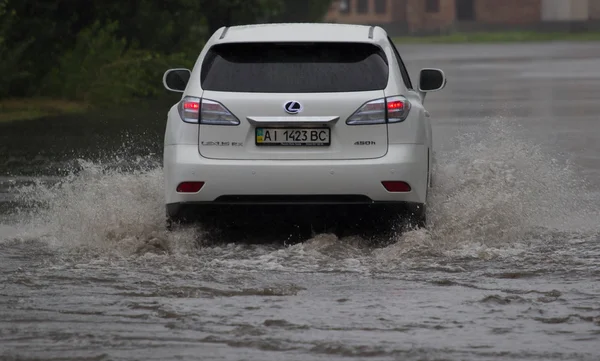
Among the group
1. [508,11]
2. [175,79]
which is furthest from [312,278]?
[508,11]

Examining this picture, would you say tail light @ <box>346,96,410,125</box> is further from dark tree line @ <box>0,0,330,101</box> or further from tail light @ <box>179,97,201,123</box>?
dark tree line @ <box>0,0,330,101</box>

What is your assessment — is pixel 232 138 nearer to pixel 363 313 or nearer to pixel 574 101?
pixel 363 313

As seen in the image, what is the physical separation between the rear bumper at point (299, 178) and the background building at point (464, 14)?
9670cm

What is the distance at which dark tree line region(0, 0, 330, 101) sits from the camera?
27.4m

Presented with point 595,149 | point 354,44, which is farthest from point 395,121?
point 595,149

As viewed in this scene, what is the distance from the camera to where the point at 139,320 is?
24.0 feet

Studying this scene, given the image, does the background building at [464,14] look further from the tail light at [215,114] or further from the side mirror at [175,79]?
the tail light at [215,114]

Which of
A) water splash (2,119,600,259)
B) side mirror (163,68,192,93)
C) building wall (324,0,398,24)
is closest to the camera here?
water splash (2,119,600,259)

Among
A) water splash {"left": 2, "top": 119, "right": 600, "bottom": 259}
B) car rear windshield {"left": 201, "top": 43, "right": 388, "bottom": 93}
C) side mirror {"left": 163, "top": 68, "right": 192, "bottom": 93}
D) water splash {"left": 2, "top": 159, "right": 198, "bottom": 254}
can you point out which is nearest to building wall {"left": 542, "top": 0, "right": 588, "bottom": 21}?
water splash {"left": 2, "top": 119, "right": 600, "bottom": 259}

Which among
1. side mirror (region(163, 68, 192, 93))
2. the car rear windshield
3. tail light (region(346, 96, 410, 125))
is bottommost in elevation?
side mirror (region(163, 68, 192, 93))

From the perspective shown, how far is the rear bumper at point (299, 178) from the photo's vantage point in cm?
953

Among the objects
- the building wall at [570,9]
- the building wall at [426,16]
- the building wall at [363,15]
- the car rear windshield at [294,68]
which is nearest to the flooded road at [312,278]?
the car rear windshield at [294,68]

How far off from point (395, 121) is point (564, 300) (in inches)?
86.7

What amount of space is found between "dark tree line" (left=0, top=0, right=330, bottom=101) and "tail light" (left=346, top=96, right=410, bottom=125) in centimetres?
1612
